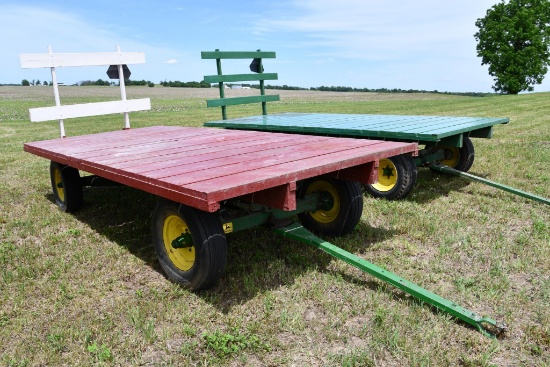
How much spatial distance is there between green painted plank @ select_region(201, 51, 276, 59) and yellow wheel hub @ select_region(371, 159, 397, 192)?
4.16 m

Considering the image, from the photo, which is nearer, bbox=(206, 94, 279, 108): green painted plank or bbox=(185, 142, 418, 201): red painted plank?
bbox=(185, 142, 418, 201): red painted plank

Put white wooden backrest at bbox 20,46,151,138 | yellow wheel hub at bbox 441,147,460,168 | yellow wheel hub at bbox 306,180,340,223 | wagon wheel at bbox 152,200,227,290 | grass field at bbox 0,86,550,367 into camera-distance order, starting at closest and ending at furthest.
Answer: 1. grass field at bbox 0,86,550,367
2. wagon wheel at bbox 152,200,227,290
3. yellow wheel hub at bbox 306,180,340,223
4. yellow wheel hub at bbox 441,147,460,168
5. white wooden backrest at bbox 20,46,151,138

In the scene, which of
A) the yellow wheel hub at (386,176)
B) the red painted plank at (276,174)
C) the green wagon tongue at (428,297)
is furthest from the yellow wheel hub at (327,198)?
the yellow wheel hub at (386,176)

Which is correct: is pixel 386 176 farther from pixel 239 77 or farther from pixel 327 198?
pixel 239 77

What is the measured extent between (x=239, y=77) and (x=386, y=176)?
4.31m

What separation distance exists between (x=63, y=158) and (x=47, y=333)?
2117 millimetres

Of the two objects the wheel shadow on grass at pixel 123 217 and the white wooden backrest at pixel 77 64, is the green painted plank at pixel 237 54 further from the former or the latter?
the wheel shadow on grass at pixel 123 217

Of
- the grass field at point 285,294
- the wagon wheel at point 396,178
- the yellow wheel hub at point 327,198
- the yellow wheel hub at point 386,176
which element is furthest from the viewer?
the yellow wheel hub at point 386,176

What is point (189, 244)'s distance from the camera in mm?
3156

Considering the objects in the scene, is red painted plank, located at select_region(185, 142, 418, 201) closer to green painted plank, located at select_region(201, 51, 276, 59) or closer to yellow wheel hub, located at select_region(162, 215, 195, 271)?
yellow wheel hub, located at select_region(162, 215, 195, 271)

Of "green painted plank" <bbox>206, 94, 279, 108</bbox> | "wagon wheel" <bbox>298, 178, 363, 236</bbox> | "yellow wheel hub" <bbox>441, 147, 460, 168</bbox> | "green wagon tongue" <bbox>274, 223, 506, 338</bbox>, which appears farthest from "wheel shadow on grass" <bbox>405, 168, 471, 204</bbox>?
"green painted plank" <bbox>206, 94, 279, 108</bbox>

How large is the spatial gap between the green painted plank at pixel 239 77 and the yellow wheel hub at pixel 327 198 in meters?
4.51

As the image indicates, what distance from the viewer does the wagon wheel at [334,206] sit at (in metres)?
3.82

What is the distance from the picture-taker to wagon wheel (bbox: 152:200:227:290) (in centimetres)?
292
